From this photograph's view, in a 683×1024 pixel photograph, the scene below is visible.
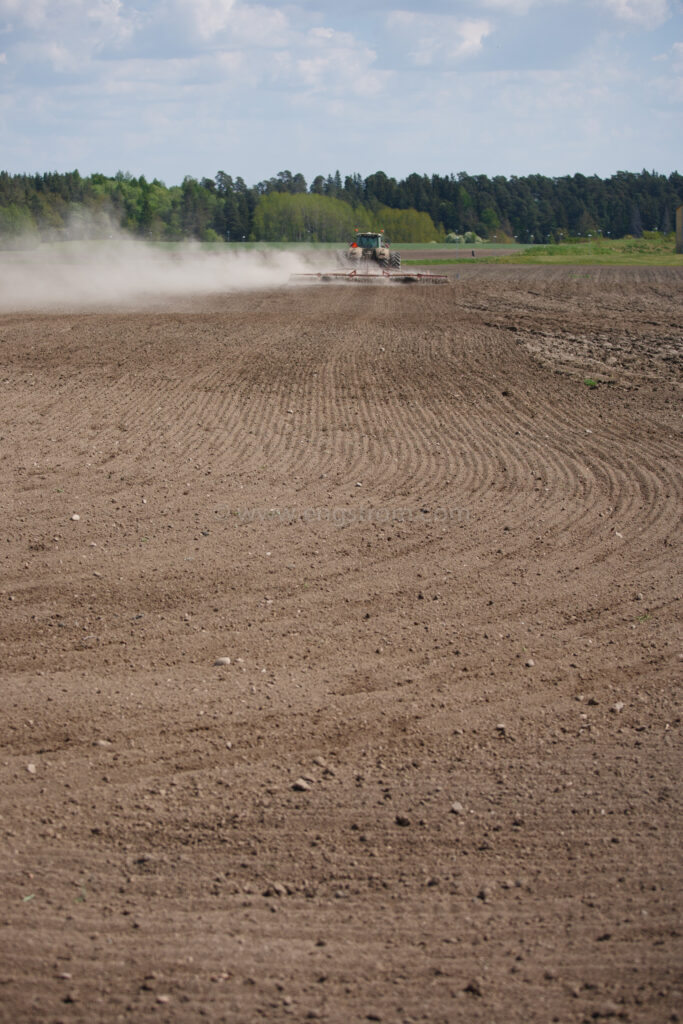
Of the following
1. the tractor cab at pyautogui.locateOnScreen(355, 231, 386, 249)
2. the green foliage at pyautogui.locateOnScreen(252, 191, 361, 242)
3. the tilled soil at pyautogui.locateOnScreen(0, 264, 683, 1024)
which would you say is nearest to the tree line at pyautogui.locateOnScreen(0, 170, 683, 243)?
the green foliage at pyautogui.locateOnScreen(252, 191, 361, 242)

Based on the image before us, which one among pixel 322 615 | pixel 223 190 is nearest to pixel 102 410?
pixel 322 615

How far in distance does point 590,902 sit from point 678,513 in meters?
6.12

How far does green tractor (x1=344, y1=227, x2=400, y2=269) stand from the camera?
43.4m

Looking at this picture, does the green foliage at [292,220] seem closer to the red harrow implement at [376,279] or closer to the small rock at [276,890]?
the red harrow implement at [376,279]

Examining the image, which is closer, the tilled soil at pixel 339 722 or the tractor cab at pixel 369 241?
the tilled soil at pixel 339 722

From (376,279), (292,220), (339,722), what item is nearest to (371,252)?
(376,279)

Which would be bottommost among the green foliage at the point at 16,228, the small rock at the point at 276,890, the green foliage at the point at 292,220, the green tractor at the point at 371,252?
the small rock at the point at 276,890

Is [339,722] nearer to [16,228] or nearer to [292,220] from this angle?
[16,228]

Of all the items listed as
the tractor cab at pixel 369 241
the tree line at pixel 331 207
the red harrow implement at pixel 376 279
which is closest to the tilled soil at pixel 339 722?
the red harrow implement at pixel 376 279

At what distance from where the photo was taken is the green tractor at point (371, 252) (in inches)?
1710

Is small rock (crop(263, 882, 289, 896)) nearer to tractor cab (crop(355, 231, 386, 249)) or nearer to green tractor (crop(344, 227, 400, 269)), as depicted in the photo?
green tractor (crop(344, 227, 400, 269))

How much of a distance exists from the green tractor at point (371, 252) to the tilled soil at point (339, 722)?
1278 inches

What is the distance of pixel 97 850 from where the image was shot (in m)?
4.47

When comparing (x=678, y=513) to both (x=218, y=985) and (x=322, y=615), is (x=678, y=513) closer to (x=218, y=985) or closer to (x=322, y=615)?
(x=322, y=615)
